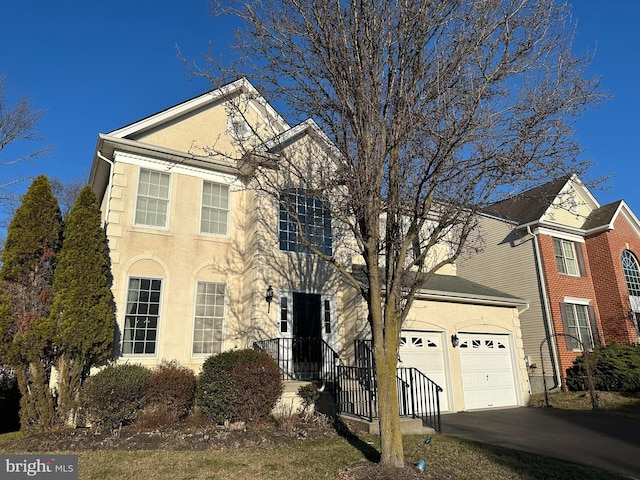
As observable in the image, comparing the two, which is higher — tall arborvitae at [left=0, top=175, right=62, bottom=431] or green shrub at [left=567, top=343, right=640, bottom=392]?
tall arborvitae at [left=0, top=175, right=62, bottom=431]

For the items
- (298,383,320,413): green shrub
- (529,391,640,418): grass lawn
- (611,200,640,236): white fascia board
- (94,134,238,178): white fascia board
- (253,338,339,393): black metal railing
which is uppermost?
(611,200,640,236): white fascia board

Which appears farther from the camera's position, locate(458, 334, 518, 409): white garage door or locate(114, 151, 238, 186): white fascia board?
locate(458, 334, 518, 409): white garage door

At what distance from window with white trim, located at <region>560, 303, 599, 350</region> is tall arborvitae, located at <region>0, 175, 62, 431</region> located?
16080mm

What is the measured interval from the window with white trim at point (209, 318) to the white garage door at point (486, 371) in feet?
23.3

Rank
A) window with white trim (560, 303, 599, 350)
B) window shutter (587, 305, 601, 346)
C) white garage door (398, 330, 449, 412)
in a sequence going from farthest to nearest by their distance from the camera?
1. window shutter (587, 305, 601, 346)
2. window with white trim (560, 303, 599, 350)
3. white garage door (398, 330, 449, 412)

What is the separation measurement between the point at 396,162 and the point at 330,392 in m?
6.08

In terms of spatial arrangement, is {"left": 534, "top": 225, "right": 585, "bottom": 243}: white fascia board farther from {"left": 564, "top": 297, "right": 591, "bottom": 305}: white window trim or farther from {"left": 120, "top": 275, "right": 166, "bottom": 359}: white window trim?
{"left": 120, "top": 275, "right": 166, "bottom": 359}: white window trim

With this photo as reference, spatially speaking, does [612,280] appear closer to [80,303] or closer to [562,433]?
[562,433]

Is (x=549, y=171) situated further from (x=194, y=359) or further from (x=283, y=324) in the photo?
(x=194, y=359)

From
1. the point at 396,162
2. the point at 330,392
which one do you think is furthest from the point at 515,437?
the point at 396,162

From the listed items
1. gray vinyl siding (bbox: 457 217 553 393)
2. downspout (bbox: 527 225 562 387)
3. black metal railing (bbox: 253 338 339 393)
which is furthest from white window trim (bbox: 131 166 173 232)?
downspout (bbox: 527 225 562 387)

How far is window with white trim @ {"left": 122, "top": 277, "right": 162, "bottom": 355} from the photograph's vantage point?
10.5 metres

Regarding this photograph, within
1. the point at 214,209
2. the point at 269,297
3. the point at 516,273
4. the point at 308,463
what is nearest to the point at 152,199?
the point at 214,209

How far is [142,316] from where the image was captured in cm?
1078
